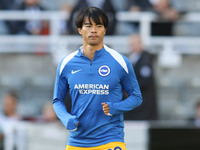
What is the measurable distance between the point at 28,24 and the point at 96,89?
6.14 meters

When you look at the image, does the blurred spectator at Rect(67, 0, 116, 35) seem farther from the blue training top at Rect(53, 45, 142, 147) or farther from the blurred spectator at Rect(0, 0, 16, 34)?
the blue training top at Rect(53, 45, 142, 147)

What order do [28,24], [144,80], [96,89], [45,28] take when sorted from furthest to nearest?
[45,28], [28,24], [144,80], [96,89]

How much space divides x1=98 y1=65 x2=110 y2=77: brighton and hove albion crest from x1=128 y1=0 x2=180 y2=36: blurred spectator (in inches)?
204

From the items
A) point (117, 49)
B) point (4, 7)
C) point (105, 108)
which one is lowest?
point (105, 108)

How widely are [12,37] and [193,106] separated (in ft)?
14.7

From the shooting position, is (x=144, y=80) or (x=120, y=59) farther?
(x=144, y=80)

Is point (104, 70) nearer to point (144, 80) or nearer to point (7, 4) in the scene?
point (144, 80)

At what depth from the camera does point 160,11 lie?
29.1ft

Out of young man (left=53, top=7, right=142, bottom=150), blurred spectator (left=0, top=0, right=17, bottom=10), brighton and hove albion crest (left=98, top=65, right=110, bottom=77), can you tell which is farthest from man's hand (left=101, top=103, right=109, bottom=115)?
blurred spectator (left=0, top=0, right=17, bottom=10)

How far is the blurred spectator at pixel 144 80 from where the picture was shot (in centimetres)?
732

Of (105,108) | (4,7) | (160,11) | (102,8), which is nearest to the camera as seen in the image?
(105,108)

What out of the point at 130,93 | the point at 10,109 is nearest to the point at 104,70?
the point at 130,93

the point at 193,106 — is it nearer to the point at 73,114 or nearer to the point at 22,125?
the point at 22,125

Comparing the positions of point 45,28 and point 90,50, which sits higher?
point 45,28
